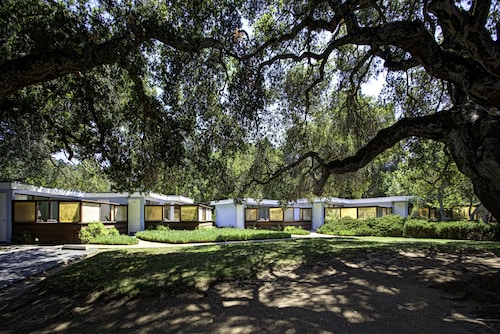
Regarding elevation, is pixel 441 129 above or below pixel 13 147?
below

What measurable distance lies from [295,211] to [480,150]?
82.9 feet

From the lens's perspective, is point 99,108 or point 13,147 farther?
point 13,147

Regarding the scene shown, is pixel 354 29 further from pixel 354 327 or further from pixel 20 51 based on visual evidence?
pixel 20 51

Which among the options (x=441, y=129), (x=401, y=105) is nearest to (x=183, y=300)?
(x=441, y=129)

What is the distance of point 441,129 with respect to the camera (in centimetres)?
646

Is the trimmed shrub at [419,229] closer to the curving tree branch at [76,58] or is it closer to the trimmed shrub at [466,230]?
the trimmed shrub at [466,230]

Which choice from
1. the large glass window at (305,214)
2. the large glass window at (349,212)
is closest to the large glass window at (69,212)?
the large glass window at (305,214)

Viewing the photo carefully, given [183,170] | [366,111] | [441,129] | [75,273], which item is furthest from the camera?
[366,111]

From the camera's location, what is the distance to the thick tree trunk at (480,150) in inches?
207

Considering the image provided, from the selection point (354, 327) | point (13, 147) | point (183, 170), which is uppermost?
point (13, 147)

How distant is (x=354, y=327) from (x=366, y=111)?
403 inches

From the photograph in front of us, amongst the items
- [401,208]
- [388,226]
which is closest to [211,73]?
[388,226]

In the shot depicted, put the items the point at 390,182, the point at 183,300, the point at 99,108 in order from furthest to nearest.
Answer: the point at 390,182, the point at 99,108, the point at 183,300

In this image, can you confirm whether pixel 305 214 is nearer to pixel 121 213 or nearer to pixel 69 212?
pixel 121 213
